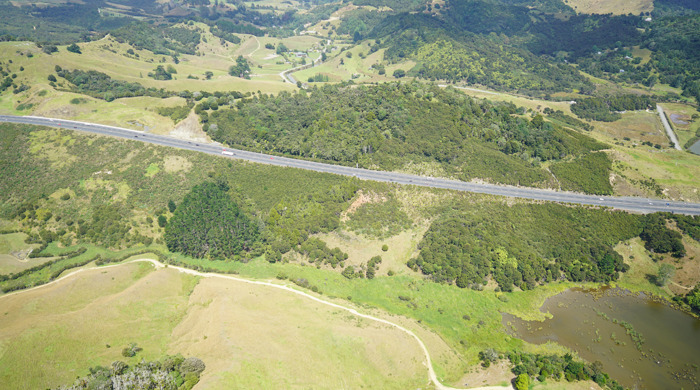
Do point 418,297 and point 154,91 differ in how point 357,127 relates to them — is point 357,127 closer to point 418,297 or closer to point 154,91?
point 418,297

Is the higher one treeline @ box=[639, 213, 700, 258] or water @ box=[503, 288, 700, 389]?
treeline @ box=[639, 213, 700, 258]

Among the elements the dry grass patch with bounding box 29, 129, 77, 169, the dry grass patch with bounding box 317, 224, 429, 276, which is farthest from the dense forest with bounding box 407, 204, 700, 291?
→ the dry grass patch with bounding box 29, 129, 77, 169

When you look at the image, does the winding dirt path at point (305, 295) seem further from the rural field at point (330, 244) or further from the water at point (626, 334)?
the water at point (626, 334)

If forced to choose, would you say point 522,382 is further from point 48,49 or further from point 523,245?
point 48,49

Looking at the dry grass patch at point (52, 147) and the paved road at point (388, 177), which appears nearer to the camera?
the paved road at point (388, 177)

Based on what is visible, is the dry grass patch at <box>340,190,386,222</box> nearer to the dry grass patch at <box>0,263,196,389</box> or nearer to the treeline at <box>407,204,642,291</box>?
the treeline at <box>407,204,642,291</box>

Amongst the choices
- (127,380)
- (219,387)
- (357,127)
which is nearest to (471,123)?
(357,127)

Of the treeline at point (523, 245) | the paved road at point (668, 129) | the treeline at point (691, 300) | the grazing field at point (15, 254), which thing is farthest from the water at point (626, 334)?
the grazing field at point (15, 254)
